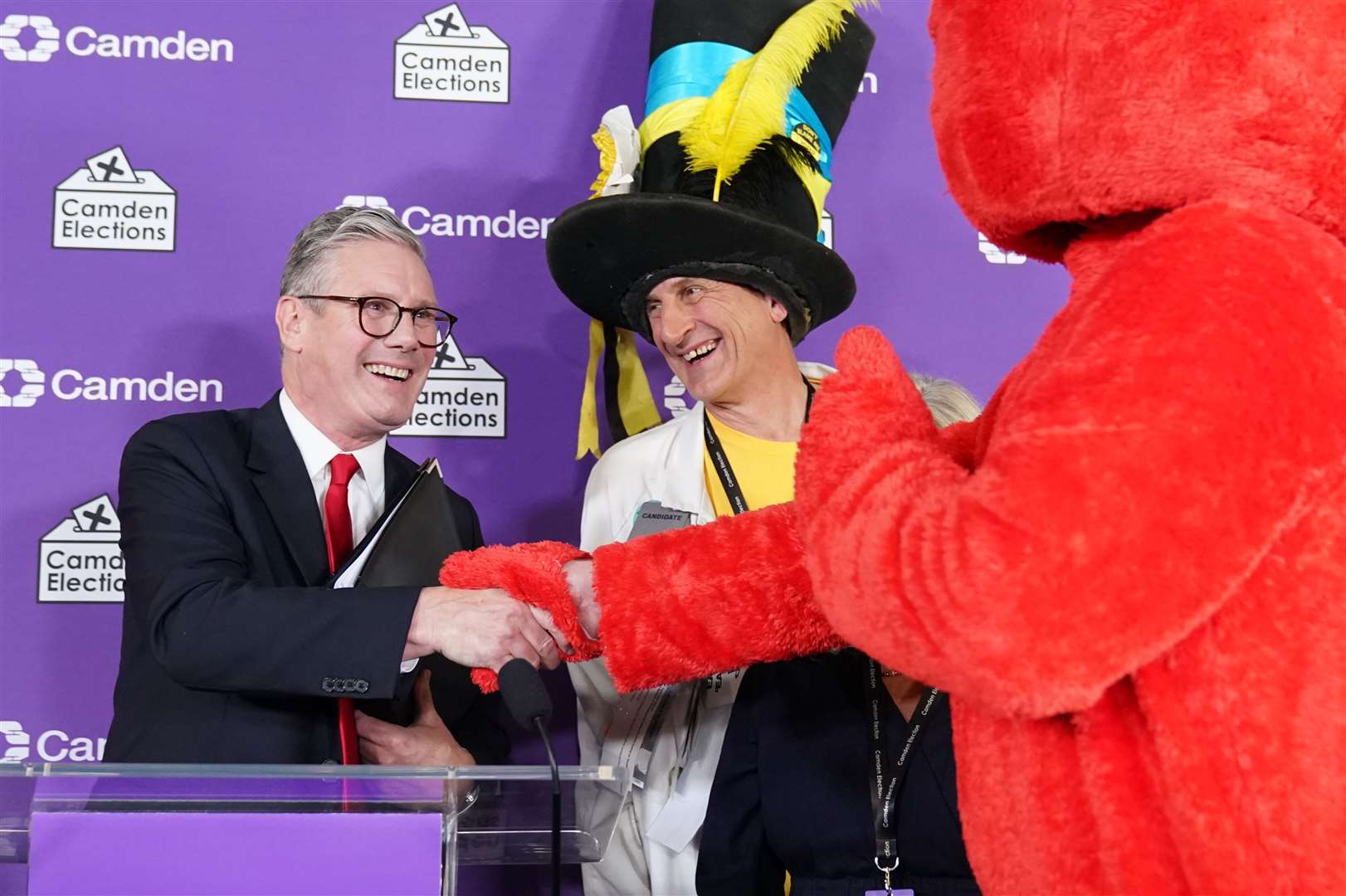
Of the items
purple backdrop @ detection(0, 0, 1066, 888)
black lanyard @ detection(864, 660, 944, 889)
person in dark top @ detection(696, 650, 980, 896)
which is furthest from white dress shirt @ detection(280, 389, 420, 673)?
black lanyard @ detection(864, 660, 944, 889)

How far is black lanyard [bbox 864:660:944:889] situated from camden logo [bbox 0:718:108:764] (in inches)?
62.7

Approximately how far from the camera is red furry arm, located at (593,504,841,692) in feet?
5.03

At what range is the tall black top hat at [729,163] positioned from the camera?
8.13 ft

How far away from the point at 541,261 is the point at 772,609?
1606mm

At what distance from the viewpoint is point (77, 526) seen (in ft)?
8.89

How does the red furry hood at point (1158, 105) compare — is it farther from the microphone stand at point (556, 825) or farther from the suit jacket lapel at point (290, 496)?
the suit jacket lapel at point (290, 496)

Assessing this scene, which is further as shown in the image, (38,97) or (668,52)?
(38,97)

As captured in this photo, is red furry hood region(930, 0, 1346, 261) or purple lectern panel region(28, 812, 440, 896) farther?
purple lectern panel region(28, 812, 440, 896)

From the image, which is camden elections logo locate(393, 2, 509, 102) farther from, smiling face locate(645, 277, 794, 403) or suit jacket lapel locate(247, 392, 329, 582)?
suit jacket lapel locate(247, 392, 329, 582)

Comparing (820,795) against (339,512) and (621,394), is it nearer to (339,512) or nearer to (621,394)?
(339,512)

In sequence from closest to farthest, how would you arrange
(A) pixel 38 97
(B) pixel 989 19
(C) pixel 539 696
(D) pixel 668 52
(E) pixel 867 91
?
(B) pixel 989 19 → (C) pixel 539 696 → (D) pixel 668 52 → (A) pixel 38 97 → (E) pixel 867 91

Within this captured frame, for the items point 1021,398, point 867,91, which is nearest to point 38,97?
point 867,91

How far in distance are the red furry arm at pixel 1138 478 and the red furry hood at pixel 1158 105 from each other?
0.04 m

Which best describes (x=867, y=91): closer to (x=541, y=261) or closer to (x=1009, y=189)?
(x=541, y=261)
